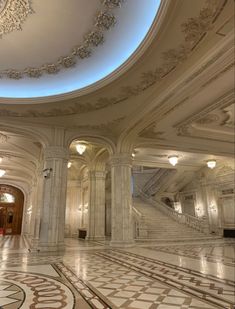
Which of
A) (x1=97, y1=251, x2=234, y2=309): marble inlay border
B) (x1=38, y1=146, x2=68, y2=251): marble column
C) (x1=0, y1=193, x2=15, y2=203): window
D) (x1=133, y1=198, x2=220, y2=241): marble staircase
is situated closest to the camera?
(x1=97, y1=251, x2=234, y2=309): marble inlay border

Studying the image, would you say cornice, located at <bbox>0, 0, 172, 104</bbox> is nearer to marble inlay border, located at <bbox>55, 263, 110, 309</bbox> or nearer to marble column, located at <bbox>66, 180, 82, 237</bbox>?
marble inlay border, located at <bbox>55, 263, 110, 309</bbox>

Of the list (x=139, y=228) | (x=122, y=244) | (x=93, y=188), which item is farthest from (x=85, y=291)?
(x=93, y=188)

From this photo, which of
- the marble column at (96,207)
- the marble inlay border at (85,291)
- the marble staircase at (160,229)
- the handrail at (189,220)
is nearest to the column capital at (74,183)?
the marble column at (96,207)

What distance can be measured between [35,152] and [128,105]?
625cm

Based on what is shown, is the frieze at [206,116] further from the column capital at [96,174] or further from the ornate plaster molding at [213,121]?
the column capital at [96,174]

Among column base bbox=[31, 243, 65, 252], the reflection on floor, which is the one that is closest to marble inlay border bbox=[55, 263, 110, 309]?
the reflection on floor

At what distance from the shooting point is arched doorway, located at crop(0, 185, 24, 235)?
2194 centimetres

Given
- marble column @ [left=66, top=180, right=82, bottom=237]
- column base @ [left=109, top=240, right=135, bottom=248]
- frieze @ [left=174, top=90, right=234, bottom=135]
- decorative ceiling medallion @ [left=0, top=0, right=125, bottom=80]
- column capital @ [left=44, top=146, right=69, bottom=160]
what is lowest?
column base @ [left=109, top=240, right=135, bottom=248]

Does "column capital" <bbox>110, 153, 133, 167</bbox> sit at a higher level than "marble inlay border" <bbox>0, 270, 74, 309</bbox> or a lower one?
higher

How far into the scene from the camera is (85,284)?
357 cm

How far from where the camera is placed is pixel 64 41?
5461 millimetres

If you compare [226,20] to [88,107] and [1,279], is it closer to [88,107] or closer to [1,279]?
[88,107]

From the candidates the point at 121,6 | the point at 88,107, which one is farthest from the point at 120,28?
the point at 88,107

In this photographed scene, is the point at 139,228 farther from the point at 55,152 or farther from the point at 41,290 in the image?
the point at 41,290
